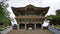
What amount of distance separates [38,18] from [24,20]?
482 cm

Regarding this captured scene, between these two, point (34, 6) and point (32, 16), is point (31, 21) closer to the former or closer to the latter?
point (32, 16)

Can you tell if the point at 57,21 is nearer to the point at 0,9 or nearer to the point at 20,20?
the point at 0,9

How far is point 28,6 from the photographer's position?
180 feet

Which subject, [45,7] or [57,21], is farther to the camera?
[45,7]

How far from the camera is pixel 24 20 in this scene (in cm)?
5559

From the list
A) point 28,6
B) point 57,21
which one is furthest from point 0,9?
point 28,6

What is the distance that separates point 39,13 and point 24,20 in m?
5.63

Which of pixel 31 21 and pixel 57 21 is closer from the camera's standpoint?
pixel 57 21

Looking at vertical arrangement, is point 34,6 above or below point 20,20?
above

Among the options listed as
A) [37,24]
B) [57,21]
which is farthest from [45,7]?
[57,21]

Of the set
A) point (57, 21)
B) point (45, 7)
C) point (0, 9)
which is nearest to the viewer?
point (0, 9)

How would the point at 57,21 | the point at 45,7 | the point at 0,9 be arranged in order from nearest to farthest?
the point at 0,9, the point at 57,21, the point at 45,7

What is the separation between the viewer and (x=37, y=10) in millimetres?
Result: 54656

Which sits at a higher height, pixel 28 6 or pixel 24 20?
pixel 28 6
